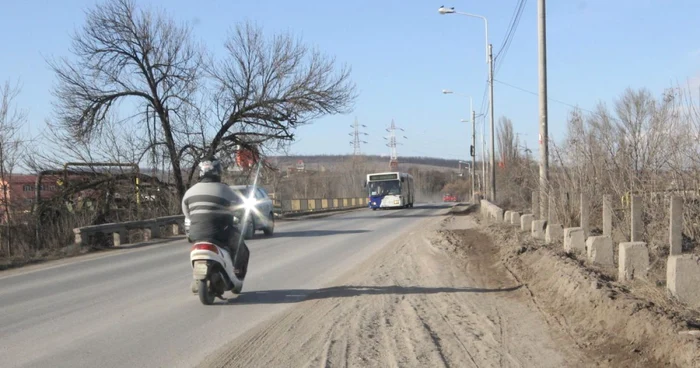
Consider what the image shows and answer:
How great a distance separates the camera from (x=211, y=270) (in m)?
8.04

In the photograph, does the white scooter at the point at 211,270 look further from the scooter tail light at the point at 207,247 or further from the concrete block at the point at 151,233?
the concrete block at the point at 151,233

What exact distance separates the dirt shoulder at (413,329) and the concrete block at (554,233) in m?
2.34

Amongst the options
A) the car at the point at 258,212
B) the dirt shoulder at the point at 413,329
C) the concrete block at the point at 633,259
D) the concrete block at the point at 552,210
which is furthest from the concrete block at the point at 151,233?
the concrete block at the point at 633,259

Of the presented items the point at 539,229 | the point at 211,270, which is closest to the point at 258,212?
the point at 539,229

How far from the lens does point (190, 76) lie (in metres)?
29.6

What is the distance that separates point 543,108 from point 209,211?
9572mm

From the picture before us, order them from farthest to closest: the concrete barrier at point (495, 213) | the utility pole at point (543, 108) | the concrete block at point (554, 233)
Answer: the concrete barrier at point (495, 213) < the utility pole at point (543, 108) < the concrete block at point (554, 233)

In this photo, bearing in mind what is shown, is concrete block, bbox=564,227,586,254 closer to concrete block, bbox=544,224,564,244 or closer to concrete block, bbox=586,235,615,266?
concrete block, bbox=586,235,615,266

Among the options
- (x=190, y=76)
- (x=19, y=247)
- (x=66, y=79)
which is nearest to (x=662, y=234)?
(x=19, y=247)

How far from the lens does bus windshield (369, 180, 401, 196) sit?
153 feet

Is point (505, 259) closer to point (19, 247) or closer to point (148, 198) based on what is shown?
point (19, 247)

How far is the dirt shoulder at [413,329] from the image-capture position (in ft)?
18.8

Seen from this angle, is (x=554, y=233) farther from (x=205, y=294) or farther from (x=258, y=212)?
(x=258, y=212)

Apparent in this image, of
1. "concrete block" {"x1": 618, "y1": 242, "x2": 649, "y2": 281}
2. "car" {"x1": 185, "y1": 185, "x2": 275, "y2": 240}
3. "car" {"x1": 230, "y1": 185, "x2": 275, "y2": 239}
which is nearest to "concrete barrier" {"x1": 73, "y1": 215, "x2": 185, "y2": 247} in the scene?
"car" {"x1": 185, "y1": 185, "x2": 275, "y2": 240}
